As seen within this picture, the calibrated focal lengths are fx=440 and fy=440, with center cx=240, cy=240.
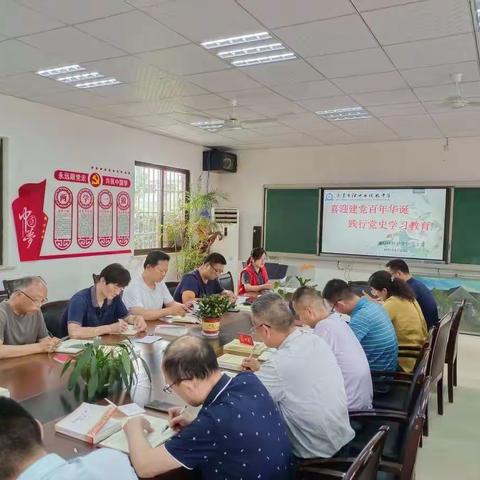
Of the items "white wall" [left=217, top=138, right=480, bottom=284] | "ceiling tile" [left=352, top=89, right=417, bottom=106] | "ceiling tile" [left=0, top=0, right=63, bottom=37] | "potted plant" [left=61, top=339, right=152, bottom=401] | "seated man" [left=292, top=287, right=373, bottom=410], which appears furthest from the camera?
"white wall" [left=217, top=138, right=480, bottom=284]

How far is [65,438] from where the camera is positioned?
150cm

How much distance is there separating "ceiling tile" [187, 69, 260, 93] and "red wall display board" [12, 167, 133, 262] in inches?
83.6

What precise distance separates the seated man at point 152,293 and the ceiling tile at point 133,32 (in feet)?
5.12

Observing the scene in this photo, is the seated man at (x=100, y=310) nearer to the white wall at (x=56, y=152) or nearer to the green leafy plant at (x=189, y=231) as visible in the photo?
the white wall at (x=56, y=152)

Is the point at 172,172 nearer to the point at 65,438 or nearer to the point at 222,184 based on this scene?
the point at 222,184

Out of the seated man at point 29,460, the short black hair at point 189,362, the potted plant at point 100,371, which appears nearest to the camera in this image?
the seated man at point 29,460

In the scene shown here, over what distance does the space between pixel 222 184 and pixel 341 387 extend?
20.1ft

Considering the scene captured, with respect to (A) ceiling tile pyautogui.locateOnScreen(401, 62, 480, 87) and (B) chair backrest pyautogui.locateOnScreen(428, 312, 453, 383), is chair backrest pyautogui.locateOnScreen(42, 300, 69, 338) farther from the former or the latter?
(A) ceiling tile pyautogui.locateOnScreen(401, 62, 480, 87)

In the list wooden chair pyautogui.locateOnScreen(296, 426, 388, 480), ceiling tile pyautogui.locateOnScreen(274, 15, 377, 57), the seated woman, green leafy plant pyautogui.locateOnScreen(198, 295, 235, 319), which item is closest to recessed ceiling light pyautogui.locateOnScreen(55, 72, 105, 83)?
ceiling tile pyautogui.locateOnScreen(274, 15, 377, 57)

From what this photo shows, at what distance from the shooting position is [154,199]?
6.61 m

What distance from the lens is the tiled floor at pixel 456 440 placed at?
2.71 metres

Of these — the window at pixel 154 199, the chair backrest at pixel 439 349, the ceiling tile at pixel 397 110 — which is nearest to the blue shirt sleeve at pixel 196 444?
the chair backrest at pixel 439 349

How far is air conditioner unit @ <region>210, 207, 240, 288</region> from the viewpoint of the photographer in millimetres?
7293

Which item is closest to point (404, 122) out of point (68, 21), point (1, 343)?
point (68, 21)
